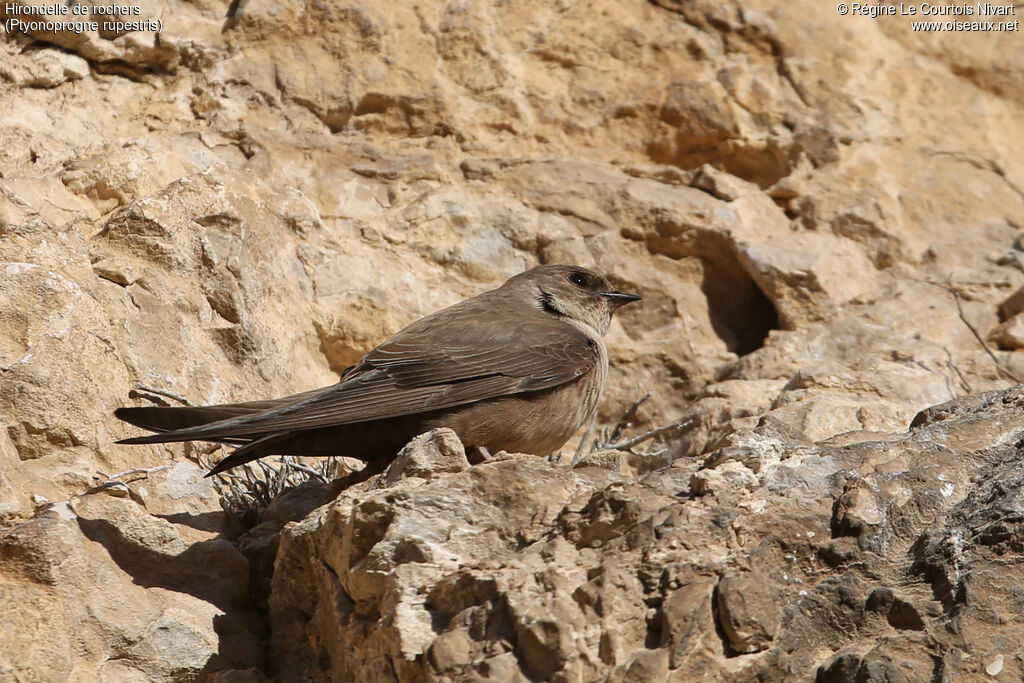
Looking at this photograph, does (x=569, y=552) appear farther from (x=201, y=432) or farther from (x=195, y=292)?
(x=195, y=292)

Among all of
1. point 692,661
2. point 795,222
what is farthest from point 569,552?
point 795,222

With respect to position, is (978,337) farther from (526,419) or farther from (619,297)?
(526,419)

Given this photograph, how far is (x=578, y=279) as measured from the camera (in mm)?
5414

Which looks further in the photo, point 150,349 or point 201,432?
point 150,349

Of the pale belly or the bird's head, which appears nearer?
the pale belly

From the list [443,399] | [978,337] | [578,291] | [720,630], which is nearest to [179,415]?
[443,399]

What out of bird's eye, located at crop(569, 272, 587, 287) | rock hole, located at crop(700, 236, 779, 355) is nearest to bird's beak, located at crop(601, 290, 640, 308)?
bird's eye, located at crop(569, 272, 587, 287)

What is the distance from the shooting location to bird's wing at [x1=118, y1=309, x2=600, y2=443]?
4.09 m

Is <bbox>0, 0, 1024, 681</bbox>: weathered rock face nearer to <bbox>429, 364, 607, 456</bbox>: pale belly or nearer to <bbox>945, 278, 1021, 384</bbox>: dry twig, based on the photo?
<bbox>945, 278, 1021, 384</bbox>: dry twig

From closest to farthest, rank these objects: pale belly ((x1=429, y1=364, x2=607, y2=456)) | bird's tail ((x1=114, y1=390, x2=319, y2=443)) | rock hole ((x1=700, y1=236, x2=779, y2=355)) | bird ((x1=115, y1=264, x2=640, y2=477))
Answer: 1. bird's tail ((x1=114, y1=390, x2=319, y2=443))
2. bird ((x1=115, y1=264, x2=640, y2=477))
3. pale belly ((x1=429, y1=364, x2=607, y2=456))
4. rock hole ((x1=700, y1=236, x2=779, y2=355))

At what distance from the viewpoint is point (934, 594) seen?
9.29 ft

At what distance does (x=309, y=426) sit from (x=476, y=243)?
2060mm

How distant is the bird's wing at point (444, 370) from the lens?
409 cm

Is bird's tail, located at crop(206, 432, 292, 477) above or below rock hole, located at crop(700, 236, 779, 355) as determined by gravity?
above
